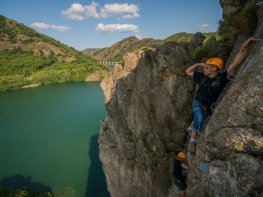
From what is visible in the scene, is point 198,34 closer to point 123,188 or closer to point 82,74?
point 123,188

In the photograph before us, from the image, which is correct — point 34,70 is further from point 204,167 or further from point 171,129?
point 204,167

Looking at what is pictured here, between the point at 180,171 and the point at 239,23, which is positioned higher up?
the point at 239,23

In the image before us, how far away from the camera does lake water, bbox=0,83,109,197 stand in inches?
1475

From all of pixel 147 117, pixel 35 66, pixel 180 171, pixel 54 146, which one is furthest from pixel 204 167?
pixel 35 66

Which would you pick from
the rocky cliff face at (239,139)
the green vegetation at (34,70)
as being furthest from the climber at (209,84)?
the green vegetation at (34,70)

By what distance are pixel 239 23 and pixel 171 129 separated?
699 centimetres

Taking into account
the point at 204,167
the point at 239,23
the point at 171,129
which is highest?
the point at 239,23

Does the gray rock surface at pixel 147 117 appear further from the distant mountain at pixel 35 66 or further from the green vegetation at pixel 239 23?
the distant mountain at pixel 35 66

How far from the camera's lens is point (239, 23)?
1105 cm

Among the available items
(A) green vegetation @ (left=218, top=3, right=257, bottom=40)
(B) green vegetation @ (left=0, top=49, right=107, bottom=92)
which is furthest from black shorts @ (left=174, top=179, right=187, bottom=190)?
(B) green vegetation @ (left=0, top=49, right=107, bottom=92)

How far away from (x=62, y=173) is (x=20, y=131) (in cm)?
Result: 2967

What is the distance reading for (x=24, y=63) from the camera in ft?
548

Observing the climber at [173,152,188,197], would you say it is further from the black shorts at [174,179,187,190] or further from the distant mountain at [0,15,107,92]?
the distant mountain at [0,15,107,92]

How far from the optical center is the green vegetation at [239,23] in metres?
10.1
